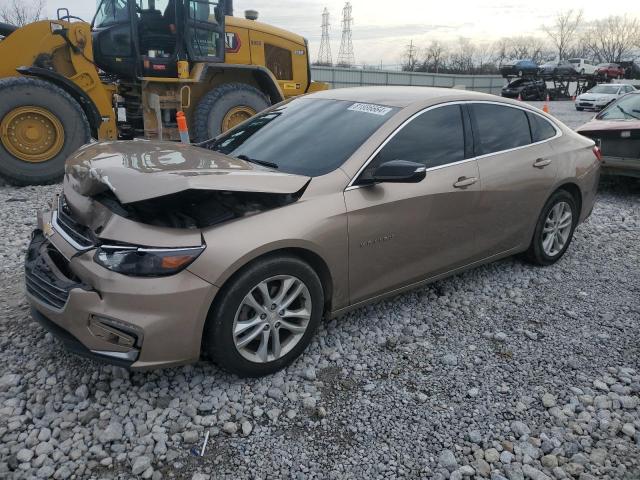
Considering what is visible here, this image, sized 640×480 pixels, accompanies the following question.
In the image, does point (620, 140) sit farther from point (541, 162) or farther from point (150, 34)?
point (150, 34)

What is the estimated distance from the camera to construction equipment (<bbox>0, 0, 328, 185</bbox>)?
6.99 meters

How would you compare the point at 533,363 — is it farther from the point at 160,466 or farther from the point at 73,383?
the point at 73,383

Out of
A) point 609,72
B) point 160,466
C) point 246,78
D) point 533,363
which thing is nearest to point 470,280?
point 533,363

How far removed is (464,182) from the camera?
376 centimetres

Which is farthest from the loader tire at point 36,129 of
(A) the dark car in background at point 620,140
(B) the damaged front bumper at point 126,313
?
(A) the dark car in background at point 620,140

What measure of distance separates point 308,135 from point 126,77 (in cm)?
583

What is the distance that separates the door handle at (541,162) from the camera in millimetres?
4348

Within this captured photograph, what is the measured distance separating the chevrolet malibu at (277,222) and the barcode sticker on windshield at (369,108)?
13 mm

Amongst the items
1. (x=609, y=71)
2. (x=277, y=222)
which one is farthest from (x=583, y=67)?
(x=277, y=222)

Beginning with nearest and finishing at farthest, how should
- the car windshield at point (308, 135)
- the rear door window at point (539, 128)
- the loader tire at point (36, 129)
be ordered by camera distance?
the car windshield at point (308, 135), the rear door window at point (539, 128), the loader tire at point (36, 129)

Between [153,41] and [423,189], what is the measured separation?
6.28 metres

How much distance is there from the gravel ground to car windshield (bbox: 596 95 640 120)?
5.01m

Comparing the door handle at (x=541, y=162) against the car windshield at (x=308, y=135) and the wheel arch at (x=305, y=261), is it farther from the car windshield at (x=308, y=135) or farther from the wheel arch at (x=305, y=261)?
the wheel arch at (x=305, y=261)

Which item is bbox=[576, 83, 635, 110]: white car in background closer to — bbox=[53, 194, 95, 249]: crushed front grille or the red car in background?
the red car in background
